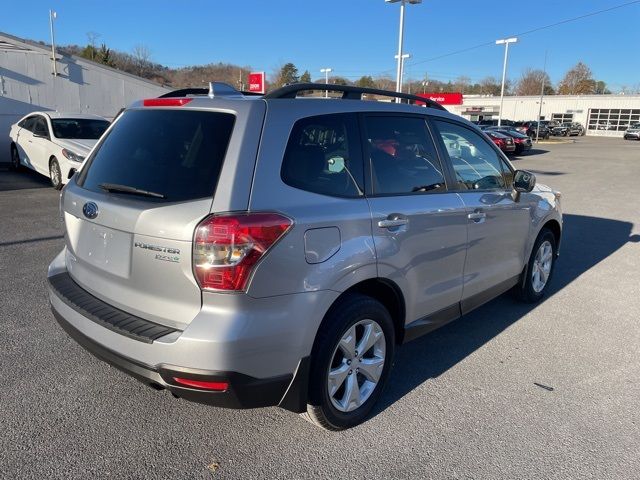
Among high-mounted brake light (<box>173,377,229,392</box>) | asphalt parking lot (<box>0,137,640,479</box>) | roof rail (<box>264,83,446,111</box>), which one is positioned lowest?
asphalt parking lot (<box>0,137,640,479</box>)

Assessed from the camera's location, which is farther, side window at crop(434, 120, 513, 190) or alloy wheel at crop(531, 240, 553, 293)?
alloy wheel at crop(531, 240, 553, 293)

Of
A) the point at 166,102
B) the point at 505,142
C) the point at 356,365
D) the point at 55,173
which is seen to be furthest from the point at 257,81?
the point at 356,365

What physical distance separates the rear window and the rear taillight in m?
0.21

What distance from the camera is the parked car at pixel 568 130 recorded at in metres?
56.3

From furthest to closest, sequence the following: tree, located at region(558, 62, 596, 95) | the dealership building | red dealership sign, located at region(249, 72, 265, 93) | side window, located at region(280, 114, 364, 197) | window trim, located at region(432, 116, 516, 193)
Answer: tree, located at region(558, 62, 596, 95), the dealership building, red dealership sign, located at region(249, 72, 265, 93), window trim, located at region(432, 116, 516, 193), side window, located at region(280, 114, 364, 197)

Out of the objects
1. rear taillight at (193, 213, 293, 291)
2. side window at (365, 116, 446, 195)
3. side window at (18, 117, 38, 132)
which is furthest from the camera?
side window at (18, 117, 38, 132)

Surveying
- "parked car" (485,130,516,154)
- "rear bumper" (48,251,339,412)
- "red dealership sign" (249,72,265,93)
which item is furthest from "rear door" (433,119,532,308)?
"parked car" (485,130,516,154)

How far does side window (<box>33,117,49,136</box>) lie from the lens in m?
10.8

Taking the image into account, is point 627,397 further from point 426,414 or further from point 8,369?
point 8,369

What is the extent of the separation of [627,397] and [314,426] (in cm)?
214

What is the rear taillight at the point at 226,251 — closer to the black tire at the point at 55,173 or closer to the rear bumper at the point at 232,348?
the rear bumper at the point at 232,348

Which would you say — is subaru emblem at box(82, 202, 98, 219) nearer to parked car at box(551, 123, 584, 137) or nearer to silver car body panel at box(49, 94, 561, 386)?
silver car body panel at box(49, 94, 561, 386)

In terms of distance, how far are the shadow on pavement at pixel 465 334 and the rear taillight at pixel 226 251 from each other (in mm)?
1445

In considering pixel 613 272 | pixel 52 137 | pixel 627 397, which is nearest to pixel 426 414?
pixel 627 397
